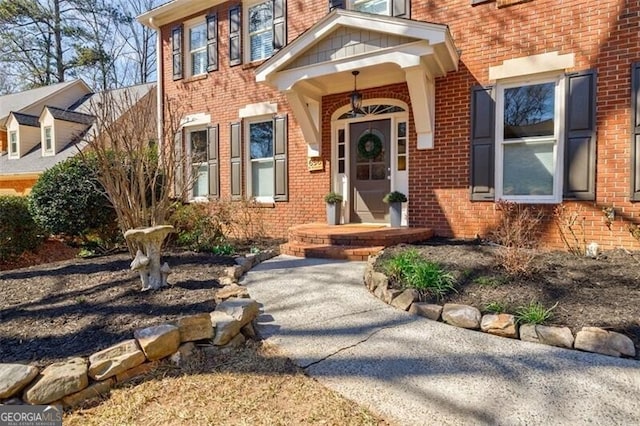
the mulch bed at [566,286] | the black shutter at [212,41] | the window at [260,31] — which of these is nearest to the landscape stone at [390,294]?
the mulch bed at [566,286]

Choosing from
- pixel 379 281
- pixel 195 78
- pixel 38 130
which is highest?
pixel 195 78

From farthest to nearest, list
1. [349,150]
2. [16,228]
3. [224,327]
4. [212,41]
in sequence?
[212,41]
[16,228]
[349,150]
[224,327]

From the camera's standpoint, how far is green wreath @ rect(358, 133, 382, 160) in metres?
7.04

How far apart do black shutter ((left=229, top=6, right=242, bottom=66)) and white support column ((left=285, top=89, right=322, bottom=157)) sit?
240cm

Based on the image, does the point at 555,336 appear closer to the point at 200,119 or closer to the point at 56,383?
the point at 56,383

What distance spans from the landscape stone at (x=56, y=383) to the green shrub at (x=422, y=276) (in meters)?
2.75

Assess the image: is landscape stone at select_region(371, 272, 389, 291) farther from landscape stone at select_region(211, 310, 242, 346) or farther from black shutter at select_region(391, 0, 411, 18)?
black shutter at select_region(391, 0, 411, 18)

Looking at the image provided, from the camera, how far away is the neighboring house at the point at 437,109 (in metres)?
5.14

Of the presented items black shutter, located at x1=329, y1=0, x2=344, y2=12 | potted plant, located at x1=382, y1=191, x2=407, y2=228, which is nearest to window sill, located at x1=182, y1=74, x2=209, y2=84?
black shutter, located at x1=329, y1=0, x2=344, y2=12

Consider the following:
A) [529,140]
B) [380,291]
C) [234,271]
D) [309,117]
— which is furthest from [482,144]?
[234,271]

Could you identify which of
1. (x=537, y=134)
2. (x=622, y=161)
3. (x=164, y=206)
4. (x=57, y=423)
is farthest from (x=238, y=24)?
(x=57, y=423)

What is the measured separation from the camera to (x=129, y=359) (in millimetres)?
2498

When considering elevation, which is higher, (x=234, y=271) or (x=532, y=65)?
(x=532, y=65)

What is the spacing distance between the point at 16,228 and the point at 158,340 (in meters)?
7.21
